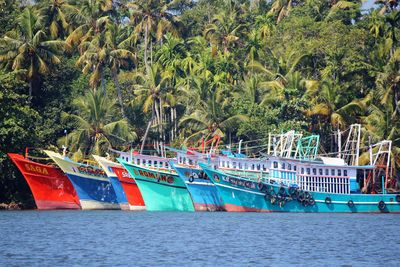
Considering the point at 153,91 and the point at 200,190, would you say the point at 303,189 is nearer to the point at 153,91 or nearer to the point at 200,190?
the point at 200,190

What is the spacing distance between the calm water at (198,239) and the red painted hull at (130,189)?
5.52 m

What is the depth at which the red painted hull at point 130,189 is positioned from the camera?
77000mm

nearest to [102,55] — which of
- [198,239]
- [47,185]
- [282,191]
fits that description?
[47,185]

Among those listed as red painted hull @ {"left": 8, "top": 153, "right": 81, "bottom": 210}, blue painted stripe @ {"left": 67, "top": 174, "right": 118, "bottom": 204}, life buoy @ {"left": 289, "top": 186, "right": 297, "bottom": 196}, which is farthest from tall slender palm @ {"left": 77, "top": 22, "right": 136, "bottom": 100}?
life buoy @ {"left": 289, "top": 186, "right": 297, "bottom": 196}

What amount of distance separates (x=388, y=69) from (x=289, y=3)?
3118 cm

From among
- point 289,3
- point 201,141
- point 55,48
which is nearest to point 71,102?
point 55,48

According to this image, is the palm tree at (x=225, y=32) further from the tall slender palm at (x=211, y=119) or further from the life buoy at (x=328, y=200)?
the life buoy at (x=328, y=200)

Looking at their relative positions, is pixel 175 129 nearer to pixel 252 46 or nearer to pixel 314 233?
pixel 252 46

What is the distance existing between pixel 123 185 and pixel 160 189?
11.9ft

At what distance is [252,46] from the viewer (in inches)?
3821

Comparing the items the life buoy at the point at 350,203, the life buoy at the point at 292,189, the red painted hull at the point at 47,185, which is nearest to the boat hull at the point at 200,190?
the life buoy at the point at 292,189

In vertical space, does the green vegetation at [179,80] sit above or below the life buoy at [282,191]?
above

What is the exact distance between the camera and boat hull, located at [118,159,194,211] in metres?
74.6

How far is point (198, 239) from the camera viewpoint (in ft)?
174
